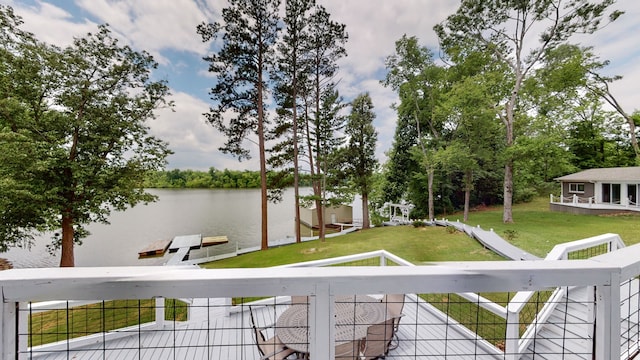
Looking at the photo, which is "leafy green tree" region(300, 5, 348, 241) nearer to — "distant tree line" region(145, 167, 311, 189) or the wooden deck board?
the wooden deck board

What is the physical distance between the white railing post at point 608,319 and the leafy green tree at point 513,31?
12.1 metres

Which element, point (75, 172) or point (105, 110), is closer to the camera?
point (75, 172)

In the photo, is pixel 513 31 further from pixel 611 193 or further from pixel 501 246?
pixel 501 246

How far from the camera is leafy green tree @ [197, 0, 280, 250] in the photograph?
8.71m

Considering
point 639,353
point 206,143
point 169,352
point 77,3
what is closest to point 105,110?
point 77,3

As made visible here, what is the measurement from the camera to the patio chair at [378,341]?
205 centimetres

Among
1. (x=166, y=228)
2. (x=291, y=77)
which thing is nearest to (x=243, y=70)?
(x=291, y=77)

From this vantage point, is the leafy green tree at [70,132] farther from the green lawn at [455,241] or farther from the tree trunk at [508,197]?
the tree trunk at [508,197]

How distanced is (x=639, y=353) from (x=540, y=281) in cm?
139

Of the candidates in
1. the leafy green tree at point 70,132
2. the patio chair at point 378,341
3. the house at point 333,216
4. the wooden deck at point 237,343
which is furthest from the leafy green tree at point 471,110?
the leafy green tree at point 70,132

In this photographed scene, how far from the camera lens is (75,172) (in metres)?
5.71

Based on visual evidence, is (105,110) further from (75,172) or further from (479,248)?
(479,248)

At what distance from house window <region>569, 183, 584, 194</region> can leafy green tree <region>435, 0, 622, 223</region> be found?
207 inches

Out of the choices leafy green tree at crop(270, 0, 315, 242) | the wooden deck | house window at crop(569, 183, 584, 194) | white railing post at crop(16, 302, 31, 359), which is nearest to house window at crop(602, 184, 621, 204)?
house window at crop(569, 183, 584, 194)
